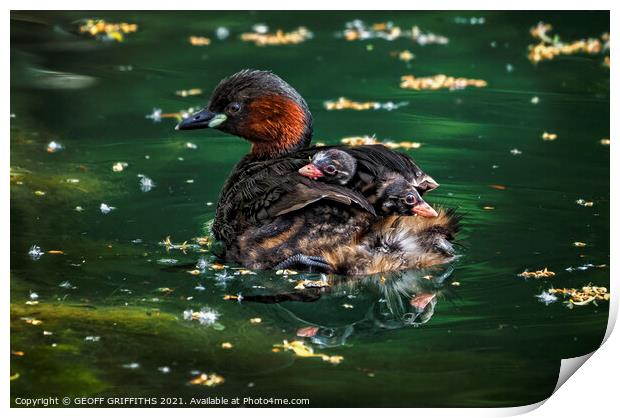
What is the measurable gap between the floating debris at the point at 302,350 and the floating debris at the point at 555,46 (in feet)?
16.9

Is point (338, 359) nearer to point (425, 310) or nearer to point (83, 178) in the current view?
point (425, 310)

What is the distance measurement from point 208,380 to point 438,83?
206 inches

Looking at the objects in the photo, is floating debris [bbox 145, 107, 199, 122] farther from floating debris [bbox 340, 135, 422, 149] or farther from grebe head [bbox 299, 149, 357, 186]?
grebe head [bbox 299, 149, 357, 186]

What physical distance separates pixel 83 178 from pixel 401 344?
328 cm

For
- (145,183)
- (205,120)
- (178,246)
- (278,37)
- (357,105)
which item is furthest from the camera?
(278,37)

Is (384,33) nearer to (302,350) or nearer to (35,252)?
(35,252)

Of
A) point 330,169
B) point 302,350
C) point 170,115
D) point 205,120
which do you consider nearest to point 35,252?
point 205,120

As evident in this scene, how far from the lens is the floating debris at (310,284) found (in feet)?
23.5

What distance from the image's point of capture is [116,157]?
371 inches

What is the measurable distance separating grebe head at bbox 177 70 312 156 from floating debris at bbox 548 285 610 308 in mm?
1972

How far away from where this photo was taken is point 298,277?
727 centimetres

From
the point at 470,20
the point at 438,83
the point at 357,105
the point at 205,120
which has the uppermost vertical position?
the point at 470,20

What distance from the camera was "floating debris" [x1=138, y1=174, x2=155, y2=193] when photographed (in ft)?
28.9

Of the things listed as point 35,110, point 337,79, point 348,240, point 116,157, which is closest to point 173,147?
point 116,157
